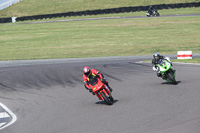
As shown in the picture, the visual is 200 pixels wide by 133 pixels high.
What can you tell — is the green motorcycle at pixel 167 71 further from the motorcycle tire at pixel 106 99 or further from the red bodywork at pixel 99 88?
the motorcycle tire at pixel 106 99

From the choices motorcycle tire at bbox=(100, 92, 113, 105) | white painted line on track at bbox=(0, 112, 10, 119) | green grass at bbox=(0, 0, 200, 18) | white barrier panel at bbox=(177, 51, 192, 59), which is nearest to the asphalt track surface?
motorcycle tire at bbox=(100, 92, 113, 105)

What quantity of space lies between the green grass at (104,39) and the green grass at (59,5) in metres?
18.5

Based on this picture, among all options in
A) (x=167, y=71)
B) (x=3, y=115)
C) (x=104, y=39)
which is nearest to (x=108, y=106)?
(x=3, y=115)

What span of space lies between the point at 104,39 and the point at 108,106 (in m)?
29.0

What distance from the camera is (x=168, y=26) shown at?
4462 centimetres

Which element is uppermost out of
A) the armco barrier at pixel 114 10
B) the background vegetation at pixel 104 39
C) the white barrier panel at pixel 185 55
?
the armco barrier at pixel 114 10

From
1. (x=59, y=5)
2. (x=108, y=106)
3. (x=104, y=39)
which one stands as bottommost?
(x=104, y=39)

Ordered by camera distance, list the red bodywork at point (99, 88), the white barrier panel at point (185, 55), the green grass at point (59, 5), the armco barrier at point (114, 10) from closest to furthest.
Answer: the red bodywork at point (99, 88), the white barrier panel at point (185, 55), the armco barrier at point (114, 10), the green grass at point (59, 5)

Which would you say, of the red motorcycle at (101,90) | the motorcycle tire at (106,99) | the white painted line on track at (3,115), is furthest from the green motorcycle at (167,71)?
the white painted line on track at (3,115)

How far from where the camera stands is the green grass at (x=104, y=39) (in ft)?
109

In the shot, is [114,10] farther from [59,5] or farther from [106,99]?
[106,99]

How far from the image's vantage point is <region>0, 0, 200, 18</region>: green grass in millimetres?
70562

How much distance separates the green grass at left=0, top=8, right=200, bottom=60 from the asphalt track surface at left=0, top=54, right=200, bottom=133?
14269 millimetres

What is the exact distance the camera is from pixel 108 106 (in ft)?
35.7
